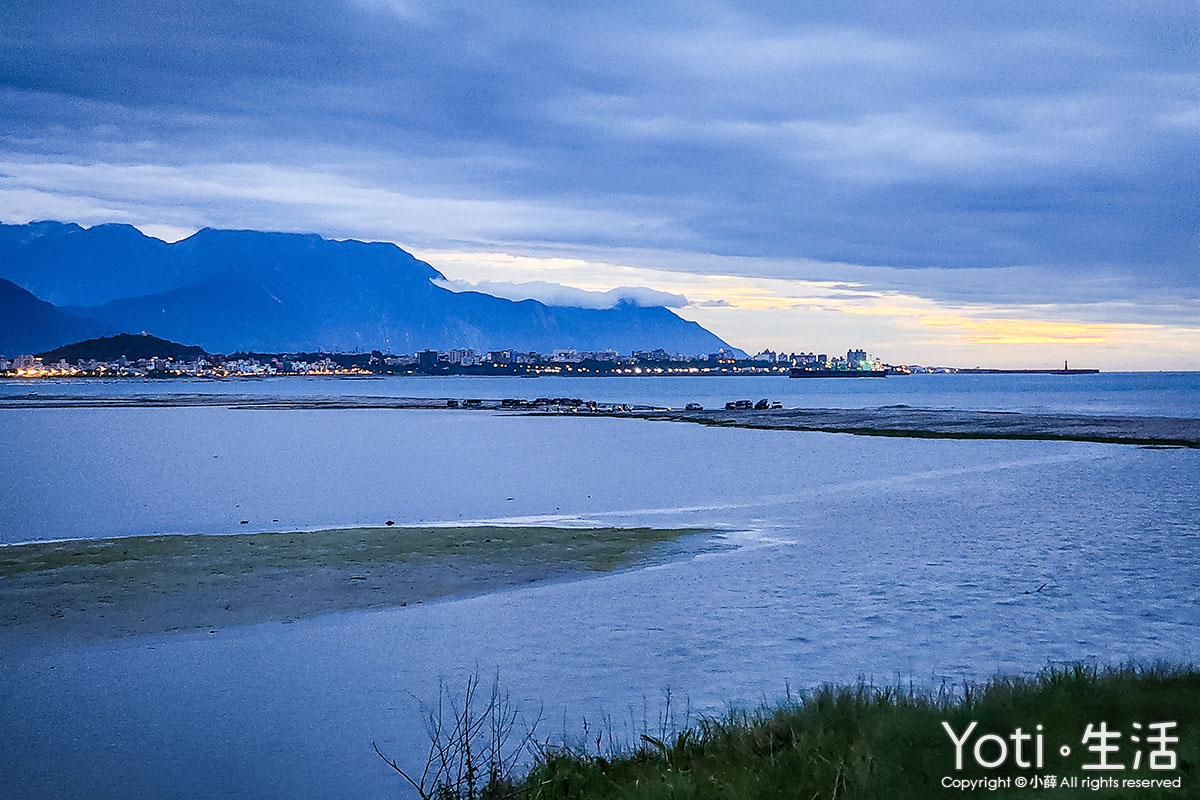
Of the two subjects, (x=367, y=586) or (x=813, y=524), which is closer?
(x=367, y=586)

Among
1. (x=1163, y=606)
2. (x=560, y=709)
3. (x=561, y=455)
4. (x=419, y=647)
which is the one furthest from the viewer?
(x=561, y=455)

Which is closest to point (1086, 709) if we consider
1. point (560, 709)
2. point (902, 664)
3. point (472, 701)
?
point (902, 664)

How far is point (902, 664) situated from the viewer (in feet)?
43.4

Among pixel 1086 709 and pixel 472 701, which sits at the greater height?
pixel 1086 709

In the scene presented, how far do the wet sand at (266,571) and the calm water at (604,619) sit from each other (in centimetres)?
109

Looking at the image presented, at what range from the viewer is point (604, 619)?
1617cm

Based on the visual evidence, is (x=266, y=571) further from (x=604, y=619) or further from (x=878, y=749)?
(x=878, y=749)

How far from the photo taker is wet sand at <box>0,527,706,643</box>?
53.5ft

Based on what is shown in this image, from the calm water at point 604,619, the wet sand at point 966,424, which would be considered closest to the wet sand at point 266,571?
the calm water at point 604,619

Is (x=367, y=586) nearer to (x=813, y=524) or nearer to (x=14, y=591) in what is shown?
(x=14, y=591)

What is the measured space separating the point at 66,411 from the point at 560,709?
106m

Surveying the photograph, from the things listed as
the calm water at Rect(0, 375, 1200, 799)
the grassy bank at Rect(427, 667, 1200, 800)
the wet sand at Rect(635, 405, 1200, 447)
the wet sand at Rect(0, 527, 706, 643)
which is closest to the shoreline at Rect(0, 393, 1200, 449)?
the wet sand at Rect(635, 405, 1200, 447)

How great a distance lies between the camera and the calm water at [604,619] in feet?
36.2

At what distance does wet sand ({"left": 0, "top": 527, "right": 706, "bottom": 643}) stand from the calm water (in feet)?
3.59
